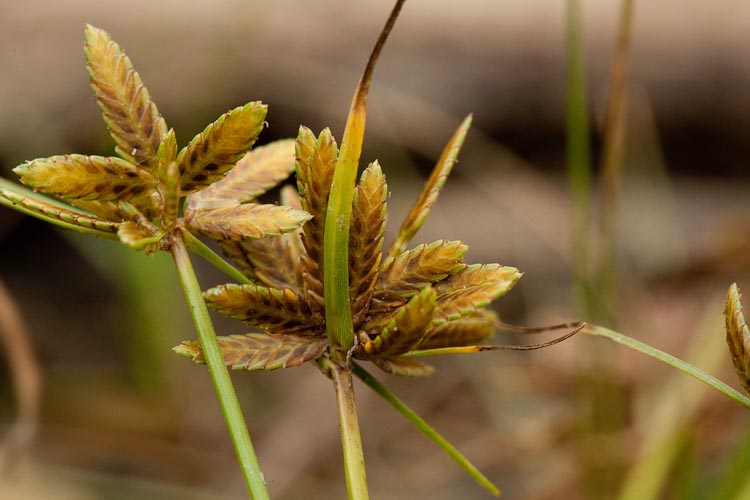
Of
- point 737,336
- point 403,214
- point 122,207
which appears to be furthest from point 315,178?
point 403,214

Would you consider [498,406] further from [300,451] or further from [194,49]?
[194,49]

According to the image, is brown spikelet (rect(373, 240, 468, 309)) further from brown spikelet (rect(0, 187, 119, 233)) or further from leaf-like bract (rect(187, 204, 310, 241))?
brown spikelet (rect(0, 187, 119, 233))

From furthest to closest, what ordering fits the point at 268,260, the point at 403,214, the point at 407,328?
the point at 403,214, the point at 268,260, the point at 407,328

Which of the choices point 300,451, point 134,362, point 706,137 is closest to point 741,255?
point 706,137

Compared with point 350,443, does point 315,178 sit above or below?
above

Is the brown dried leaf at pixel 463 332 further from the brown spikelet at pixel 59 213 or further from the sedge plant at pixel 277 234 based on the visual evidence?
the brown spikelet at pixel 59 213

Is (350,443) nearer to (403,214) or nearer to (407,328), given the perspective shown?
(407,328)

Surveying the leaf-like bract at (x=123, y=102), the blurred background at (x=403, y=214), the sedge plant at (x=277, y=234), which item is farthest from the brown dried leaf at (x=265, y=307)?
the blurred background at (x=403, y=214)
